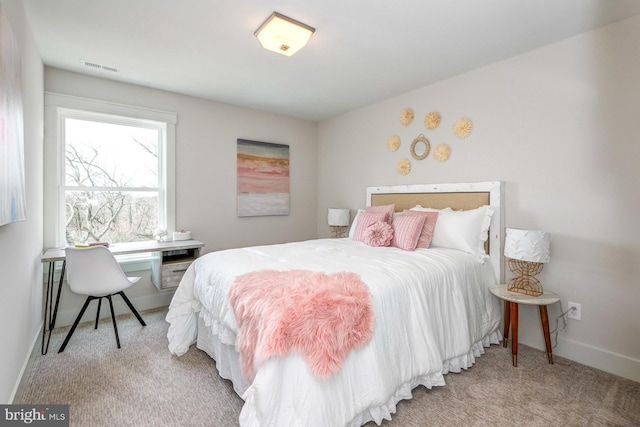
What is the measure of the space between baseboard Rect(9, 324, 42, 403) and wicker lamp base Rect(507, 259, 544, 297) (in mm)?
3358

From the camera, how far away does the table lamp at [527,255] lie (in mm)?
2082

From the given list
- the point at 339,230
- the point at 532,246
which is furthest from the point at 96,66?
the point at 532,246

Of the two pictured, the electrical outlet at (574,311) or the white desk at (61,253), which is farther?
the white desk at (61,253)

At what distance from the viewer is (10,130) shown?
1421 mm

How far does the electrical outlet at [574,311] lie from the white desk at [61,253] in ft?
11.1

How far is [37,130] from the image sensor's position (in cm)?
244

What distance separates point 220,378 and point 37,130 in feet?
8.21

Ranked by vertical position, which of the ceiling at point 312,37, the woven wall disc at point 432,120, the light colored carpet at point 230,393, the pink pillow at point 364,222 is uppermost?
the ceiling at point 312,37

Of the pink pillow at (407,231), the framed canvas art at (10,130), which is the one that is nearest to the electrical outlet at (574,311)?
the pink pillow at (407,231)

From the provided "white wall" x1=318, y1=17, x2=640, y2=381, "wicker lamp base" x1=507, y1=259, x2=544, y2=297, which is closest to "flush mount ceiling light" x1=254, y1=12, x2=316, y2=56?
"white wall" x1=318, y1=17, x2=640, y2=381

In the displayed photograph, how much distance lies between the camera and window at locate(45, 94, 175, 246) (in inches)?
116

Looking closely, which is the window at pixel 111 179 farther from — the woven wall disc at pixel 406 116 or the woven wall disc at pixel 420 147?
the woven wall disc at pixel 420 147

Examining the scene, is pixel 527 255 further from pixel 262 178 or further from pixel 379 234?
pixel 262 178

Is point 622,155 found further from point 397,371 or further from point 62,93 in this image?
point 62,93
